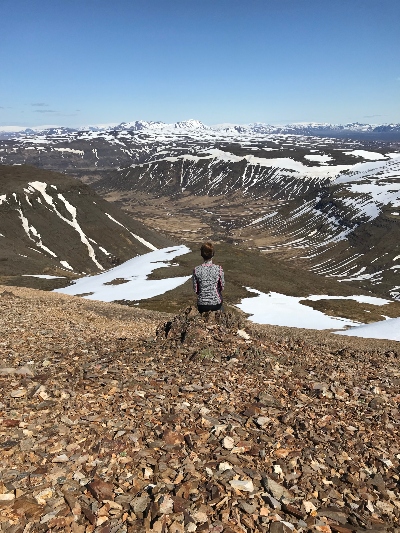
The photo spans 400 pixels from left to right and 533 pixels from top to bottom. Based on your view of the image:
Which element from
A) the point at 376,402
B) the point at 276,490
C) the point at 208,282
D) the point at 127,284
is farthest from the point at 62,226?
the point at 276,490

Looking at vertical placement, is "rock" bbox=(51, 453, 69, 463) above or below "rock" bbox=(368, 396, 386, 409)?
above

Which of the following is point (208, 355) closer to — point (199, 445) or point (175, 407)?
point (175, 407)

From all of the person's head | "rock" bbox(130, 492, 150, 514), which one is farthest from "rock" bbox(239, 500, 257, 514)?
the person's head

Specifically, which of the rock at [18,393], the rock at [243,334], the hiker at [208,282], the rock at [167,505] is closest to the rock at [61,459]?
the rock at [167,505]

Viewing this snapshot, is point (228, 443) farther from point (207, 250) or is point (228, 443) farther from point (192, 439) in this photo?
point (207, 250)

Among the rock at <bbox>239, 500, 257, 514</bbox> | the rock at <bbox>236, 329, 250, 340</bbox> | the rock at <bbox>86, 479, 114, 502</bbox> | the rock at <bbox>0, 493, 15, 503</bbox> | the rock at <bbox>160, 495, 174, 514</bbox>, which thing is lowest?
the rock at <bbox>236, 329, 250, 340</bbox>

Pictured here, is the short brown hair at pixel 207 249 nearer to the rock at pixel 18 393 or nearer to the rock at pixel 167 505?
the rock at pixel 18 393

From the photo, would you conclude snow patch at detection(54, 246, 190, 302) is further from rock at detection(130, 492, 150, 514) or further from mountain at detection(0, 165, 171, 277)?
rock at detection(130, 492, 150, 514)
